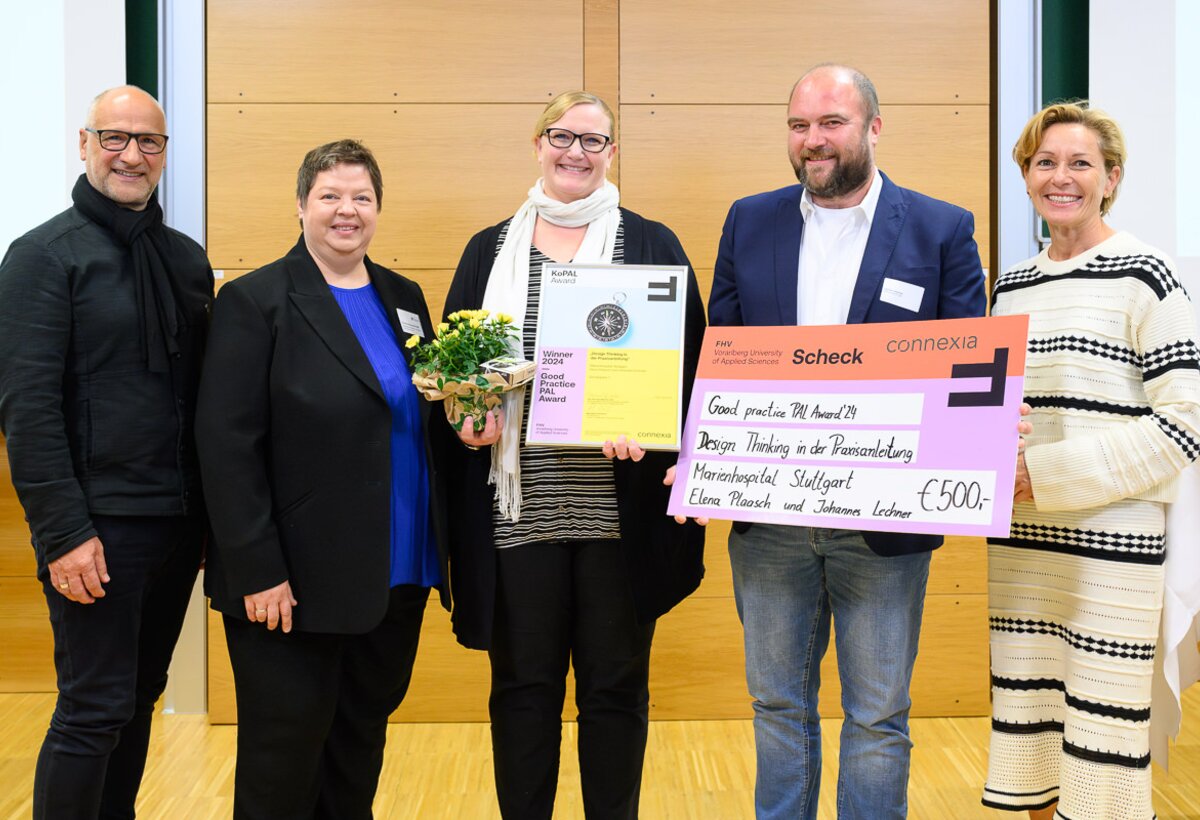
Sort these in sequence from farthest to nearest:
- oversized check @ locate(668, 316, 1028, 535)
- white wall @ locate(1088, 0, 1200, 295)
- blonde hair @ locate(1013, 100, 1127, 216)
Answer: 1. white wall @ locate(1088, 0, 1200, 295)
2. blonde hair @ locate(1013, 100, 1127, 216)
3. oversized check @ locate(668, 316, 1028, 535)

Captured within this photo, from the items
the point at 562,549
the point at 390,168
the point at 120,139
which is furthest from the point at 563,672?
the point at 390,168

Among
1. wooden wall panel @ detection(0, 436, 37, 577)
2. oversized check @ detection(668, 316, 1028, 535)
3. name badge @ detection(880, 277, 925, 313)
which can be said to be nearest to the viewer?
oversized check @ detection(668, 316, 1028, 535)

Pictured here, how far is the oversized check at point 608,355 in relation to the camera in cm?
199

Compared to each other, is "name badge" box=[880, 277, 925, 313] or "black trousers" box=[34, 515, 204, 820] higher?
"name badge" box=[880, 277, 925, 313]

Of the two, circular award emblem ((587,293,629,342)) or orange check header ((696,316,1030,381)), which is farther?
circular award emblem ((587,293,629,342))

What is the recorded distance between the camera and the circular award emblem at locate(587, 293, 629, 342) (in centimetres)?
204

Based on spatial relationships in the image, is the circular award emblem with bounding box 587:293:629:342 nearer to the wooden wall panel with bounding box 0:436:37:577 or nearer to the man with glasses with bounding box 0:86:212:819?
the man with glasses with bounding box 0:86:212:819

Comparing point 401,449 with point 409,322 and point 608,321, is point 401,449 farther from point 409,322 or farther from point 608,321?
point 608,321

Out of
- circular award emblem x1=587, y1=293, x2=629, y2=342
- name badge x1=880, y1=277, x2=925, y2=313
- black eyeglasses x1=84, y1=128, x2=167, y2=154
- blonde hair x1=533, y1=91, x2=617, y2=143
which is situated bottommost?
circular award emblem x1=587, y1=293, x2=629, y2=342

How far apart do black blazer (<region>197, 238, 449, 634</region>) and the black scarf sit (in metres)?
0.16

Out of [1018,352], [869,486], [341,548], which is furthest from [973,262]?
[341,548]

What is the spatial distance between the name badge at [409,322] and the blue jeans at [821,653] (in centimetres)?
86

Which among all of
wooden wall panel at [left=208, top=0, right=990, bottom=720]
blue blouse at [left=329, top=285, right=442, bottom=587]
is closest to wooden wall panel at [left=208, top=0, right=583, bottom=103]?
wooden wall panel at [left=208, top=0, right=990, bottom=720]

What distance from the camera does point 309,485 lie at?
1961 mm
